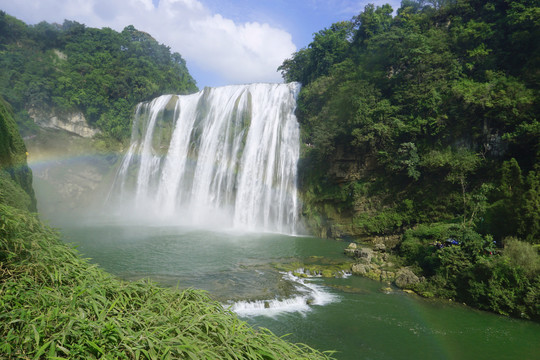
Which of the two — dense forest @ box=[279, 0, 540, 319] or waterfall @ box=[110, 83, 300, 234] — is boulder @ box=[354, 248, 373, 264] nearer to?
dense forest @ box=[279, 0, 540, 319]

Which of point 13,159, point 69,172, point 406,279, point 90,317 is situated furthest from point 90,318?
point 69,172

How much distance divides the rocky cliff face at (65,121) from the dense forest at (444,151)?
2326 cm

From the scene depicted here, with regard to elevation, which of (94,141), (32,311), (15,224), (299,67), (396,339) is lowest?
(396,339)

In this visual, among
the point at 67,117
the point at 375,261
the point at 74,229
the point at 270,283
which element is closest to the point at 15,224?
the point at 270,283

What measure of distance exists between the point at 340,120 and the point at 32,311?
2000 cm

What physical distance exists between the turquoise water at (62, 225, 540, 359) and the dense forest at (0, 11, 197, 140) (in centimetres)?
2175

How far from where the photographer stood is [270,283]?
1131cm

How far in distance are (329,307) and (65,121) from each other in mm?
33881

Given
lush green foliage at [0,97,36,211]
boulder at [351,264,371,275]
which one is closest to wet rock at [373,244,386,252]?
boulder at [351,264,371,275]

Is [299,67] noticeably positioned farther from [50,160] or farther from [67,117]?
[50,160]

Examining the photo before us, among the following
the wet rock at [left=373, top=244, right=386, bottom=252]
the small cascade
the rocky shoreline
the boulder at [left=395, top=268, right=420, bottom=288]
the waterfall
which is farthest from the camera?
the waterfall

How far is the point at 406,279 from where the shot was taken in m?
11.8

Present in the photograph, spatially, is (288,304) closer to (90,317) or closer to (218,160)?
(90,317)

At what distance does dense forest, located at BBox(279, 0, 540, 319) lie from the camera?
10.7 meters
